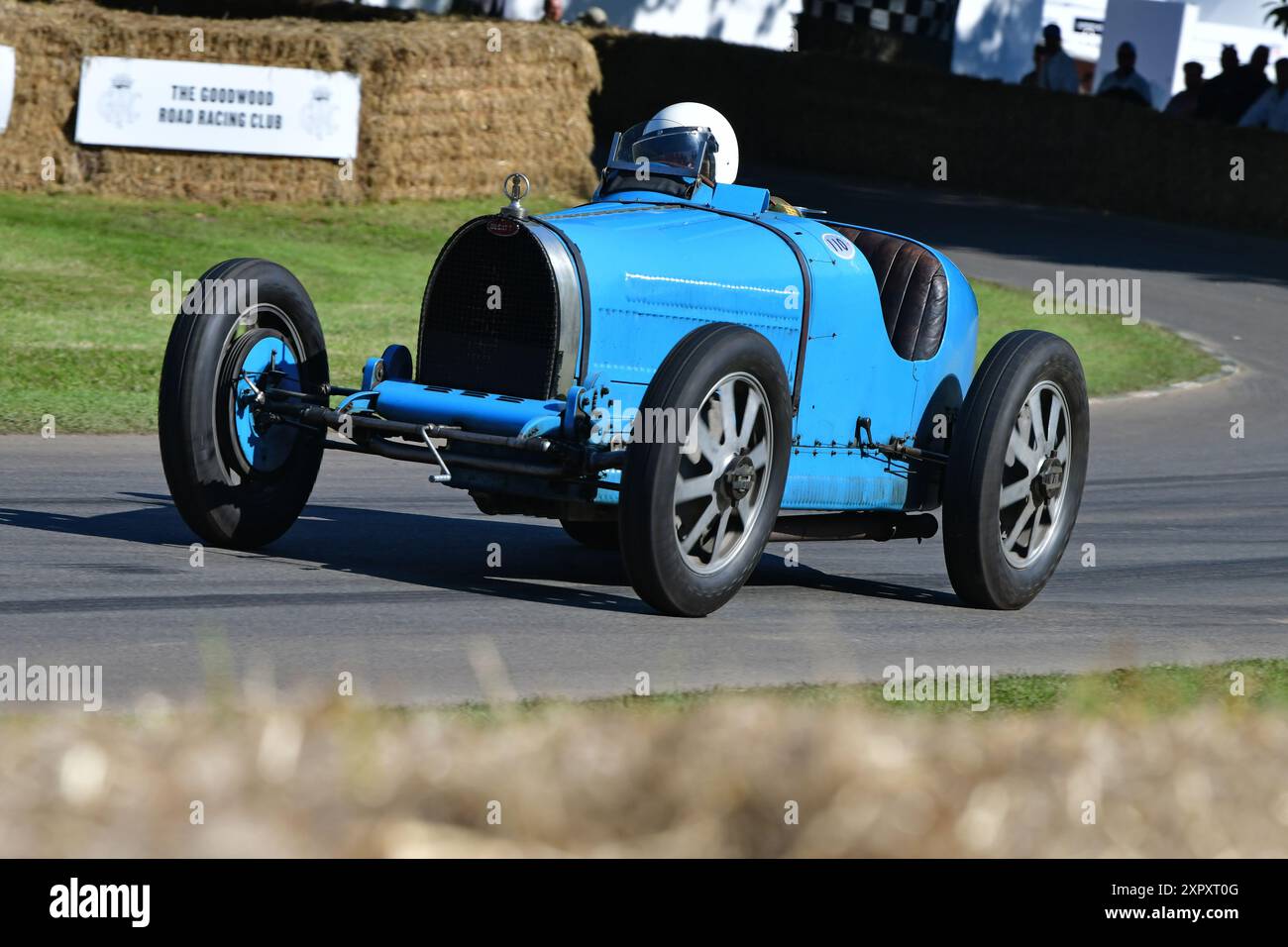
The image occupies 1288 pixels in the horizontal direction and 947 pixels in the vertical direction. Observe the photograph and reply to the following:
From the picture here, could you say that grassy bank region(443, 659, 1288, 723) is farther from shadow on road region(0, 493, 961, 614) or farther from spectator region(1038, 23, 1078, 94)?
spectator region(1038, 23, 1078, 94)

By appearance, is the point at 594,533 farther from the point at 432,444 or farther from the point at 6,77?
the point at 6,77

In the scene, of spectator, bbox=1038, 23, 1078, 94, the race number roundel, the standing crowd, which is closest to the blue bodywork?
the race number roundel

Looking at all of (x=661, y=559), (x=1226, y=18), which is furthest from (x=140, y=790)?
(x=1226, y=18)

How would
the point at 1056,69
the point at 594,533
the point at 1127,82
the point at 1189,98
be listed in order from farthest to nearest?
the point at 1056,69 → the point at 1127,82 → the point at 1189,98 → the point at 594,533

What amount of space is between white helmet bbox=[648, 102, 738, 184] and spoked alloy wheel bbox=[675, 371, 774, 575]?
1541mm

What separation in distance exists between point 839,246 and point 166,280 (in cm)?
931

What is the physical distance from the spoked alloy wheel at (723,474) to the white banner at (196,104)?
12428 millimetres

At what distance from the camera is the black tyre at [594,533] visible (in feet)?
26.3

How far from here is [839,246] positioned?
733 centimetres

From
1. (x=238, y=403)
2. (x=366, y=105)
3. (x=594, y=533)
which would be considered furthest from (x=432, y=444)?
(x=366, y=105)

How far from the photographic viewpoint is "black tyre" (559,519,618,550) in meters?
8.02

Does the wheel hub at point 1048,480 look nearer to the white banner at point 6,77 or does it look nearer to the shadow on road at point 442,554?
the shadow on road at point 442,554
